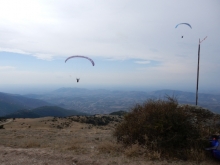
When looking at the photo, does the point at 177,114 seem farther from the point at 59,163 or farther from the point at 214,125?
the point at 59,163

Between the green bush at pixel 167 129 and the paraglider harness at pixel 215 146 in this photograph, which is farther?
the green bush at pixel 167 129

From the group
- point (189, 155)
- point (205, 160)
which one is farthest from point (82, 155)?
point (205, 160)

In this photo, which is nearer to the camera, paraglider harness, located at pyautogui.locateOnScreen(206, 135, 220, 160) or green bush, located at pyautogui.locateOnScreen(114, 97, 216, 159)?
paraglider harness, located at pyautogui.locateOnScreen(206, 135, 220, 160)

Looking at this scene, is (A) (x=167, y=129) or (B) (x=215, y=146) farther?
(A) (x=167, y=129)

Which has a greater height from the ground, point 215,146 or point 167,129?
point 167,129
